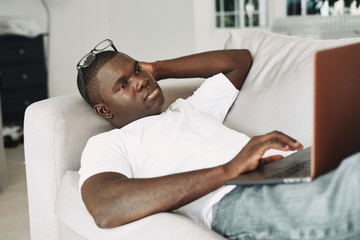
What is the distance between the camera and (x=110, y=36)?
17.1 ft

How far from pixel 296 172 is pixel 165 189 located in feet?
0.97

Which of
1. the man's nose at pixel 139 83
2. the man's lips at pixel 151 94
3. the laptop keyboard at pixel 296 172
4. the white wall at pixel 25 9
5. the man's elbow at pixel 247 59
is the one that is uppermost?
the white wall at pixel 25 9

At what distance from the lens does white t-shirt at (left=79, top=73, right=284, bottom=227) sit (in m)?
1.25

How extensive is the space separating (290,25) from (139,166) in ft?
8.22

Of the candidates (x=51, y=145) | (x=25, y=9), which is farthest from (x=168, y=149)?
(x=25, y=9)

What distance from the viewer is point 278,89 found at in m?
1.58

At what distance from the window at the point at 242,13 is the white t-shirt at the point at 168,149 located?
3593 mm

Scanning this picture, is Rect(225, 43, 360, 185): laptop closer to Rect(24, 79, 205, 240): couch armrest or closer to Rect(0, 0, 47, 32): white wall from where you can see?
Rect(24, 79, 205, 240): couch armrest

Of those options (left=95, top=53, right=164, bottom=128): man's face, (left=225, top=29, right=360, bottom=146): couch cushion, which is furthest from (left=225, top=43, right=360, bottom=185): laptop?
(left=95, top=53, right=164, bottom=128): man's face

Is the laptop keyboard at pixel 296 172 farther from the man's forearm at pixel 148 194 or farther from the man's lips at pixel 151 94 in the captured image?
the man's lips at pixel 151 94

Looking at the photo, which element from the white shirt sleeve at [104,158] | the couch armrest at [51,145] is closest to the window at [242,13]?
the couch armrest at [51,145]

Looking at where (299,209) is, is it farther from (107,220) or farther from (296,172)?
(107,220)

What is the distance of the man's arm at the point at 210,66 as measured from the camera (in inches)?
67.8

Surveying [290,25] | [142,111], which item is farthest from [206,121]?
[290,25]
